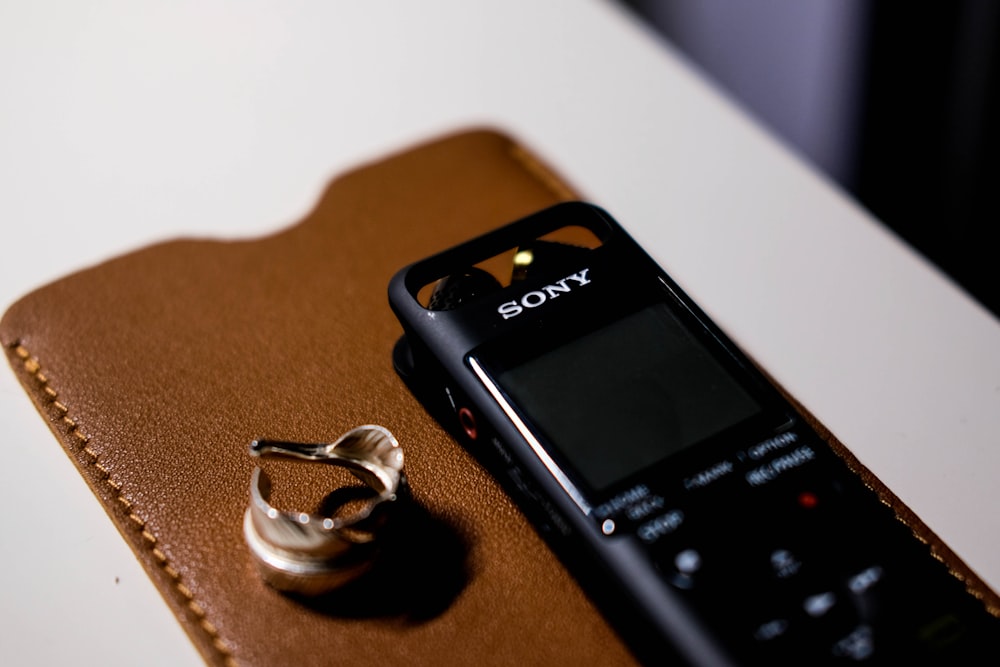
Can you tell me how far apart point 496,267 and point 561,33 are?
27cm

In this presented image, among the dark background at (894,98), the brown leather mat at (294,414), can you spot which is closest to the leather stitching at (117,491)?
the brown leather mat at (294,414)

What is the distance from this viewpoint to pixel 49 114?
695 mm

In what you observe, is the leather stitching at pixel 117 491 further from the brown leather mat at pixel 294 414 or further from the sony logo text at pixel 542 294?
the sony logo text at pixel 542 294

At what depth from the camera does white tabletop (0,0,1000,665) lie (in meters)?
0.49

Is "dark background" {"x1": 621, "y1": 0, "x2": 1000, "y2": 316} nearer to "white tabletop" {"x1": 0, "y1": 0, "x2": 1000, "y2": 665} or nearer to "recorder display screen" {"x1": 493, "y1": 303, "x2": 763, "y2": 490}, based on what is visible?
"white tabletop" {"x1": 0, "y1": 0, "x2": 1000, "y2": 665}

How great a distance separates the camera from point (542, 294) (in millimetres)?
465

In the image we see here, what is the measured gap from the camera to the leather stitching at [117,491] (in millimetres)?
421

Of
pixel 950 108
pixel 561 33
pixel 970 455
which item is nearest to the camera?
pixel 970 455

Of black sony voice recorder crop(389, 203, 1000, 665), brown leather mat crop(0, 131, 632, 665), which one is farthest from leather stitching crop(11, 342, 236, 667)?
black sony voice recorder crop(389, 203, 1000, 665)

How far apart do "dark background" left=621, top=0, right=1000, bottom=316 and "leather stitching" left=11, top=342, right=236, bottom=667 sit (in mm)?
802

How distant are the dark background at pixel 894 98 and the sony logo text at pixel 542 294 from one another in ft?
2.21

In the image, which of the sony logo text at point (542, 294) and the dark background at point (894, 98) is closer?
the sony logo text at point (542, 294)

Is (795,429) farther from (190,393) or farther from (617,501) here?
(190,393)

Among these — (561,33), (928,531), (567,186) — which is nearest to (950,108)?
(561,33)
